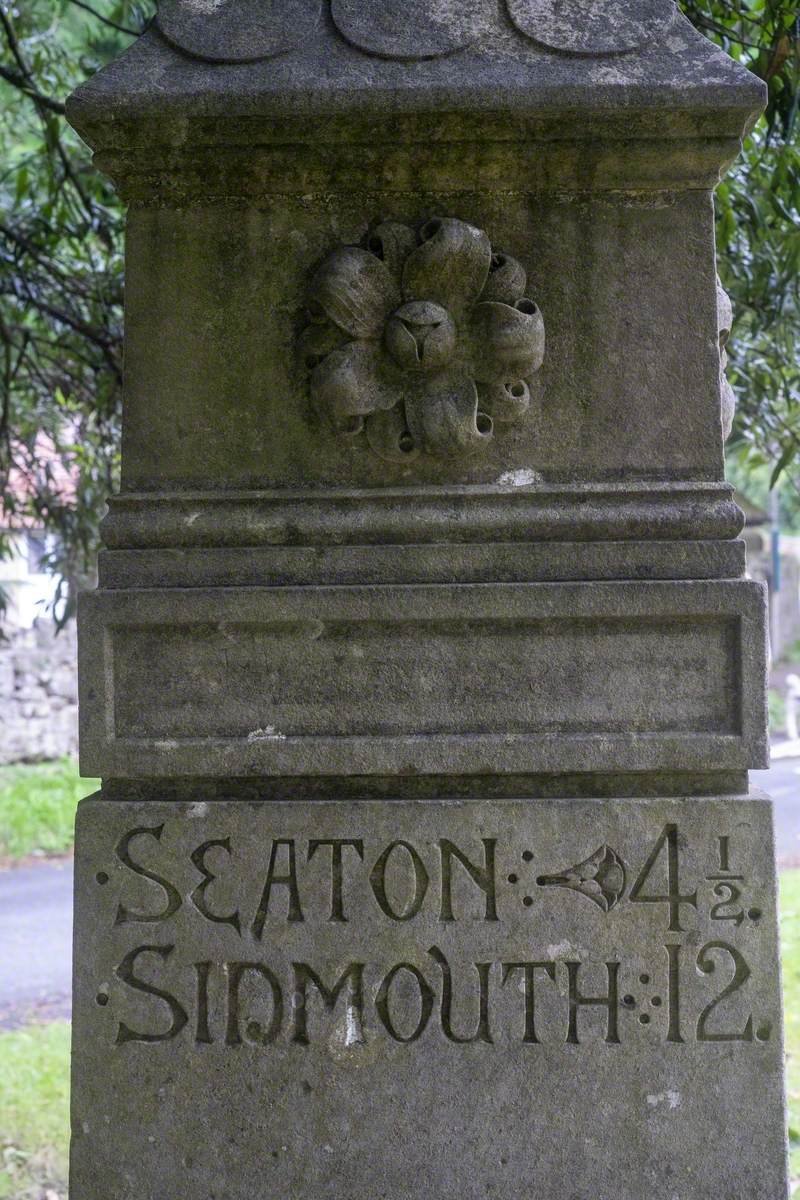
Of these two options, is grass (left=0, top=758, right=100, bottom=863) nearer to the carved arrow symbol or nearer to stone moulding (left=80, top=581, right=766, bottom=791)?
stone moulding (left=80, top=581, right=766, bottom=791)

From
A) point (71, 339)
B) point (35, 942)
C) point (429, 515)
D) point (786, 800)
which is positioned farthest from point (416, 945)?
point (786, 800)

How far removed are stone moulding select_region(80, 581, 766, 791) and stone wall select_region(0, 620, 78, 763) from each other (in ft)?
34.0

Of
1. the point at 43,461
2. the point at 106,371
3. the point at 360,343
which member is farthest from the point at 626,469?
the point at 43,461

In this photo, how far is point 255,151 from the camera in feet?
6.39

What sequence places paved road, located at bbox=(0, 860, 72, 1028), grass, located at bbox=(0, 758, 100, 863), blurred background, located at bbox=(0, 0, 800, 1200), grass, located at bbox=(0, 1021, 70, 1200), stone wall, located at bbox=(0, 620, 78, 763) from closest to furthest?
blurred background, located at bbox=(0, 0, 800, 1200) < grass, located at bbox=(0, 1021, 70, 1200) < paved road, located at bbox=(0, 860, 72, 1028) < grass, located at bbox=(0, 758, 100, 863) < stone wall, located at bbox=(0, 620, 78, 763)

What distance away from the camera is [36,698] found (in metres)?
12.2

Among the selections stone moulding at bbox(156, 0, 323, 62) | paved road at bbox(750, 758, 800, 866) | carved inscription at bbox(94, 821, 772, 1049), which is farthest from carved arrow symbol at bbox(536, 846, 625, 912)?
paved road at bbox(750, 758, 800, 866)

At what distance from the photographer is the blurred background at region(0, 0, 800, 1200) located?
133 inches

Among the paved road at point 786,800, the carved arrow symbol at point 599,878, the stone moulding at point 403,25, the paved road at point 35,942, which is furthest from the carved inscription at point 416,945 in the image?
the paved road at point 786,800

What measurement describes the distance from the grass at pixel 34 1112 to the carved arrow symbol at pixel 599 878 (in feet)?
9.36

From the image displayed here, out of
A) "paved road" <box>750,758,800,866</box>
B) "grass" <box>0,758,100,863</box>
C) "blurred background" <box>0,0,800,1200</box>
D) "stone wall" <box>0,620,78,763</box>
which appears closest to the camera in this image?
"blurred background" <box>0,0,800,1200</box>

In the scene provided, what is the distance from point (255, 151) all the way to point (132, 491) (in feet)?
1.84

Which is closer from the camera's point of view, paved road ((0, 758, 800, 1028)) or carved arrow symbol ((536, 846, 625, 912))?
carved arrow symbol ((536, 846, 625, 912))

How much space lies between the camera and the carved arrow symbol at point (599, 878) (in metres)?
1.95
